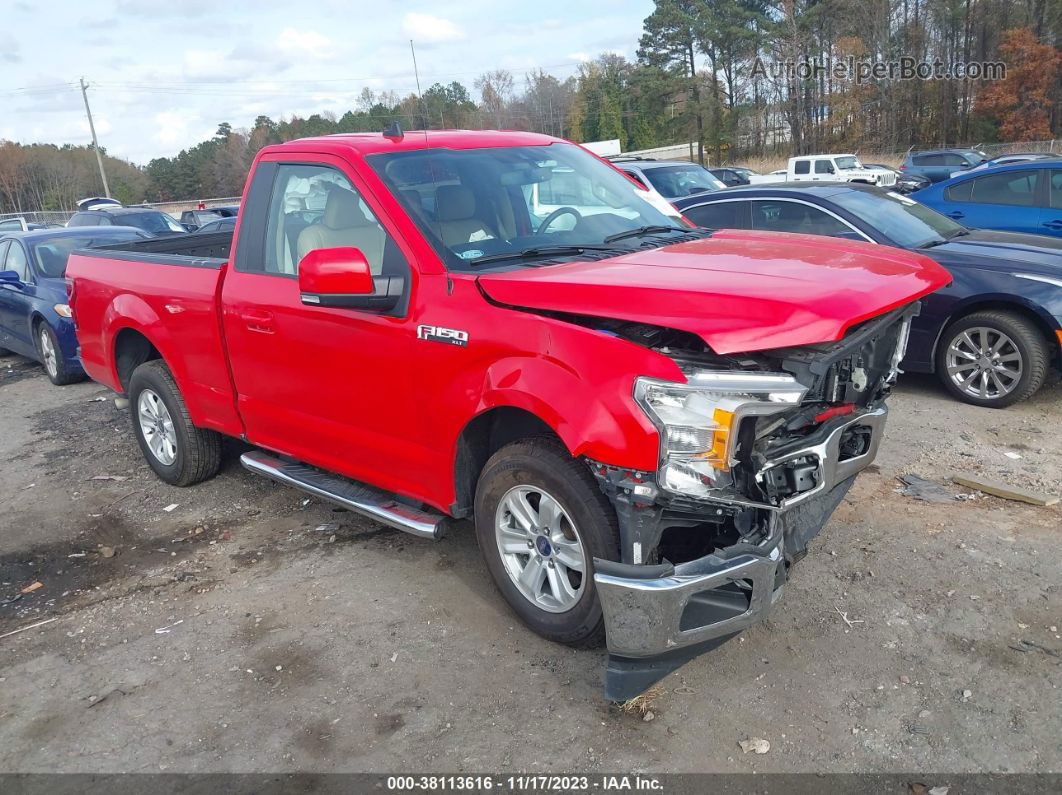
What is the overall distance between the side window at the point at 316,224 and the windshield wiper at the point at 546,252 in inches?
14.3

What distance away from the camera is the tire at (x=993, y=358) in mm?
6004

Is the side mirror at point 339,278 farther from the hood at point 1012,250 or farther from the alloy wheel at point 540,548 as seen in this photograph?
the hood at point 1012,250

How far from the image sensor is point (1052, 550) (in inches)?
161

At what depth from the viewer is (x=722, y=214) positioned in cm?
784

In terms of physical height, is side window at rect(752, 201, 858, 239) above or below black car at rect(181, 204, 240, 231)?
below

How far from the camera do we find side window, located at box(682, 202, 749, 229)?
767cm

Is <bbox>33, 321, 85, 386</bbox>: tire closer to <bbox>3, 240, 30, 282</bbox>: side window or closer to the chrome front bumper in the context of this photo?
<bbox>3, 240, 30, 282</bbox>: side window

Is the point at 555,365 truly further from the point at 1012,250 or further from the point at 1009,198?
the point at 1009,198

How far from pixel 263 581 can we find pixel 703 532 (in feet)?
7.95

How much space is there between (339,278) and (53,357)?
23.8ft
